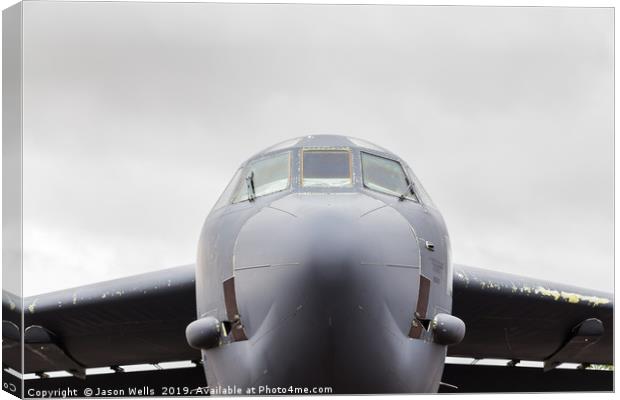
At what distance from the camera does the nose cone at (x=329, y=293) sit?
966cm

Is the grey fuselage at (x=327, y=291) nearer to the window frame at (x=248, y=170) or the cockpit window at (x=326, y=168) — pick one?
the window frame at (x=248, y=170)

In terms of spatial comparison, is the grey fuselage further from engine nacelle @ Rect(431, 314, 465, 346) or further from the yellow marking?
the yellow marking

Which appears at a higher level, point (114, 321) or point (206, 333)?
point (206, 333)

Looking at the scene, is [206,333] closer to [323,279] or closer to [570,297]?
[323,279]

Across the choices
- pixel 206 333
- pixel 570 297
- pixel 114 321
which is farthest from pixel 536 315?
pixel 206 333

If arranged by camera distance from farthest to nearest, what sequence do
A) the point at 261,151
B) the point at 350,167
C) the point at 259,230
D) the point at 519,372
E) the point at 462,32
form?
the point at 519,372 < the point at 462,32 < the point at 261,151 < the point at 350,167 < the point at 259,230

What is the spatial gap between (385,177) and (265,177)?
1.19 m

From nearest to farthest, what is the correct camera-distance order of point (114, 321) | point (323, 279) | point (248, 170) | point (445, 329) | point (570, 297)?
point (323, 279) < point (445, 329) < point (248, 170) < point (114, 321) < point (570, 297)

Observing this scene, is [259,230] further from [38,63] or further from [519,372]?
[519,372]

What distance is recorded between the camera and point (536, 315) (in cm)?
1525

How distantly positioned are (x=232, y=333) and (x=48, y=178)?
354cm

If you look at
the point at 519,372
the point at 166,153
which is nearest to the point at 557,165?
the point at 519,372

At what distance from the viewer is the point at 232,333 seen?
34.1 feet

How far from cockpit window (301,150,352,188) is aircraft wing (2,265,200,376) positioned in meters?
3.62
